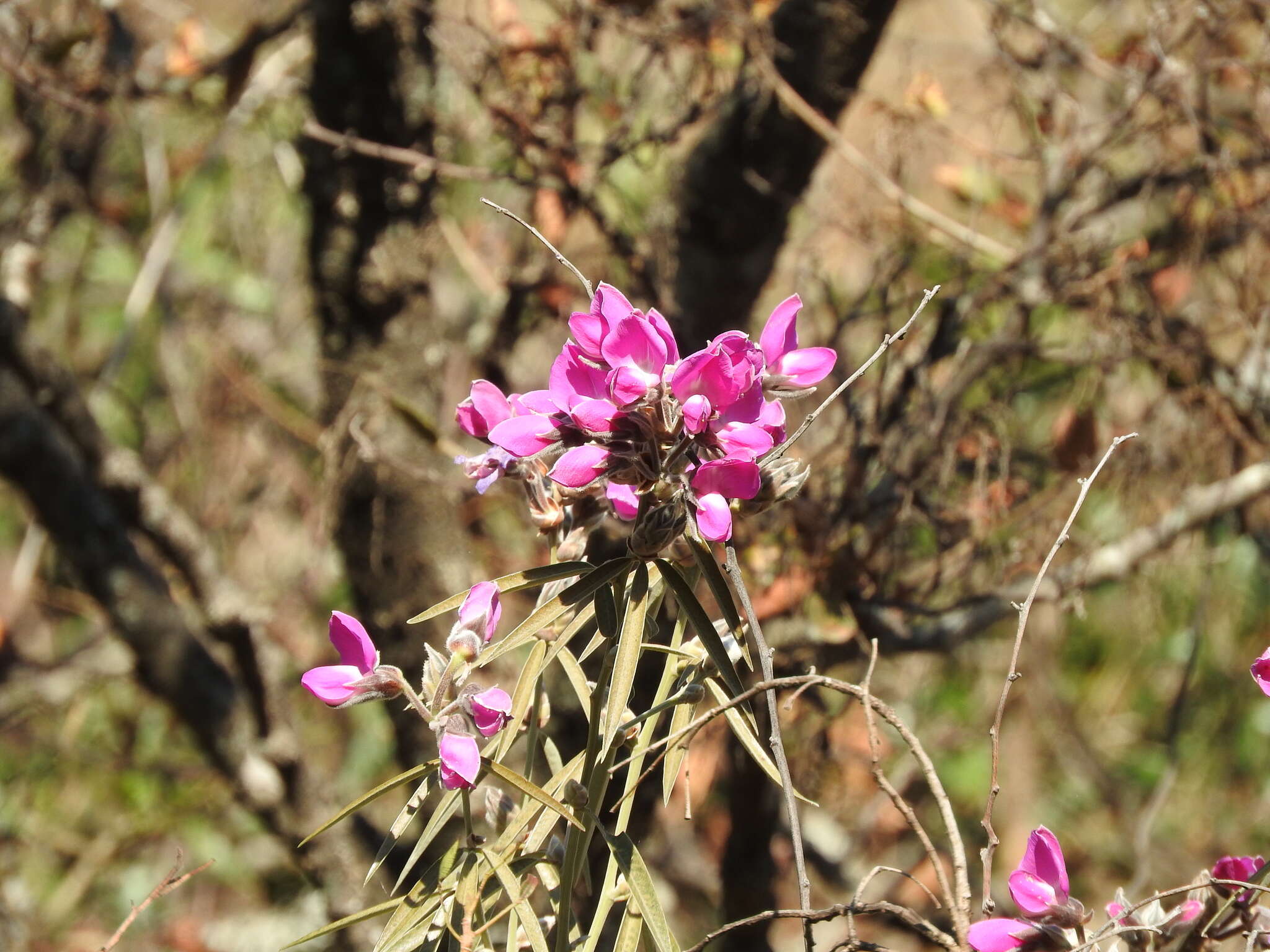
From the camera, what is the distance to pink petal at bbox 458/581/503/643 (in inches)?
26.1

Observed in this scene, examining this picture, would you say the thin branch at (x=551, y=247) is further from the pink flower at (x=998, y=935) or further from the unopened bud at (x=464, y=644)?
the pink flower at (x=998, y=935)

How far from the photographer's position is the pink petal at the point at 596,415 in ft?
2.06

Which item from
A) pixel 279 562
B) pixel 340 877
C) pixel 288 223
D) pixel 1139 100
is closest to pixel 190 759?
pixel 279 562

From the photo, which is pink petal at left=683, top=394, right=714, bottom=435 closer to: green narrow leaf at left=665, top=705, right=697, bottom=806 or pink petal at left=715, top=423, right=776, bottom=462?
pink petal at left=715, top=423, right=776, bottom=462

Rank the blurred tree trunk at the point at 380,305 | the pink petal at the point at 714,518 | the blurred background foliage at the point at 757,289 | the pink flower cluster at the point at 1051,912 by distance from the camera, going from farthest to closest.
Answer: the blurred tree trunk at the point at 380,305 → the blurred background foliage at the point at 757,289 → the pink flower cluster at the point at 1051,912 → the pink petal at the point at 714,518

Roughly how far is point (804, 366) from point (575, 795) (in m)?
0.32

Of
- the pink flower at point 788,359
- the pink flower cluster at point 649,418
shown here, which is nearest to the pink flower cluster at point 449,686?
the pink flower cluster at point 649,418

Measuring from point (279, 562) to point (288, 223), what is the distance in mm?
1083

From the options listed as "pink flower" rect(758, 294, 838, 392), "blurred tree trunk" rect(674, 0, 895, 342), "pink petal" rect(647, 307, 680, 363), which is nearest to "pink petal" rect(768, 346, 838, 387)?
"pink flower" rect(758, 294, 838, 392)

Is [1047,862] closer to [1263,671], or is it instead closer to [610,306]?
[1263,671]

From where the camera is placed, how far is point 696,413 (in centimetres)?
61

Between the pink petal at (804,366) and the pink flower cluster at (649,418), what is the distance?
0.12 feet

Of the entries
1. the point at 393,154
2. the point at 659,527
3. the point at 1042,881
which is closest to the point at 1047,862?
the point at 1042,881

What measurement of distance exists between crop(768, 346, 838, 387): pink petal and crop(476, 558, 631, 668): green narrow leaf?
0.56 feet
